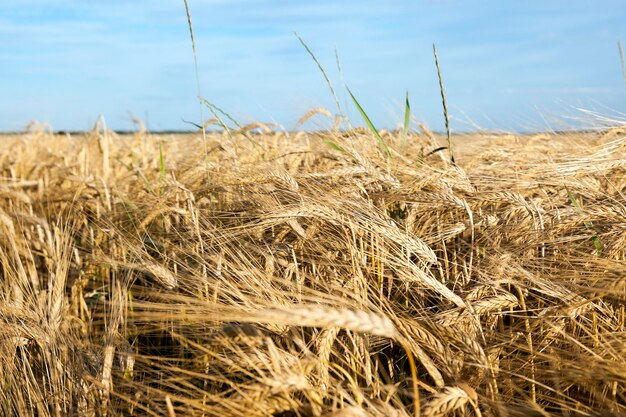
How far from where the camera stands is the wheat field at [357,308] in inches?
55.8

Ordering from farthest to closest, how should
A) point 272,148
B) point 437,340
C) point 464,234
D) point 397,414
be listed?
1. point 272,148
2. point 464,234
3. point 437,340
4. point 397,414

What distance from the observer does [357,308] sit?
140 cm

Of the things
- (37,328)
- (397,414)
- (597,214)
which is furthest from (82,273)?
(597,214)

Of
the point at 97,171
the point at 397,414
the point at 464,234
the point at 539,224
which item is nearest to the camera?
the point at 397,414

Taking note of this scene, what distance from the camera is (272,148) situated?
3734 millimetres

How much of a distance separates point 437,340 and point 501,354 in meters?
0.39

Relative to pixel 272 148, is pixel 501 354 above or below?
below

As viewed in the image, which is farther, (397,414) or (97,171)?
(97,171)

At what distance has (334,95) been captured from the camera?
Answer: 106 inches

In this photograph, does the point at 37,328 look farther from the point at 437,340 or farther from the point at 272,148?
the point at 272,148

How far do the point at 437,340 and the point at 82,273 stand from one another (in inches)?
60.3

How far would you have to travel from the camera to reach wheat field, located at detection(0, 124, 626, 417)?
1.42 m

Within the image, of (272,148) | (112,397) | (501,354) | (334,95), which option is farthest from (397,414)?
(272,148)

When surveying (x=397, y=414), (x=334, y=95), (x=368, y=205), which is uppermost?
(x=334, y=95)
